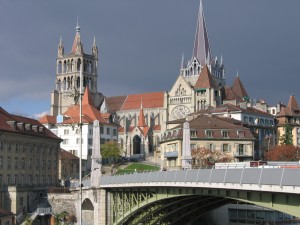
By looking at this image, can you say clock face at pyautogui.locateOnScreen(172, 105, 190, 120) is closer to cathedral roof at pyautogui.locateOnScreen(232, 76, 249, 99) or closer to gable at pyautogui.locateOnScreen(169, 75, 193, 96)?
gable at pyautogui.locateOnScreen(169, 75, 193, 96)

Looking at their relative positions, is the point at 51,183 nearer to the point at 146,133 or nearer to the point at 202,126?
the point at 202,126

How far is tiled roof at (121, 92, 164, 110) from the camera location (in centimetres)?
18312

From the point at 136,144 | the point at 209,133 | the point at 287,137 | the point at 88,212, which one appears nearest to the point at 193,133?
the point at 209,133

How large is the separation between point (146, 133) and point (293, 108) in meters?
41.6

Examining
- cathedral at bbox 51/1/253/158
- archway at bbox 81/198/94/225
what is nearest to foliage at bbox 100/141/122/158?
cathedral at bbox 51/1/253/158

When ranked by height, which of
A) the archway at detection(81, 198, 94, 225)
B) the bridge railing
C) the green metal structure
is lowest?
the archway at detection(81, 198, 94, 225)

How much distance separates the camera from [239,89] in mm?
169875

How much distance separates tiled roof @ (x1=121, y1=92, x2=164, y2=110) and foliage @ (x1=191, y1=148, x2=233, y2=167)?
8092 cm

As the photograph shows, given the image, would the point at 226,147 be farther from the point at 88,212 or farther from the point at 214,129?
the point at 88,212

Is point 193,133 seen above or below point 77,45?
below

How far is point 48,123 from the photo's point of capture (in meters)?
149

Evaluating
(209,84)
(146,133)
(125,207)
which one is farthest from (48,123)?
(125,207)

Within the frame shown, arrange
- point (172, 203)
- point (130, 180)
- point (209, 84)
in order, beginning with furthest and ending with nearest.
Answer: point (209, 84)
point (130, 180)
point (172, 203)

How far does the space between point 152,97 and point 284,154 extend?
87845mm
